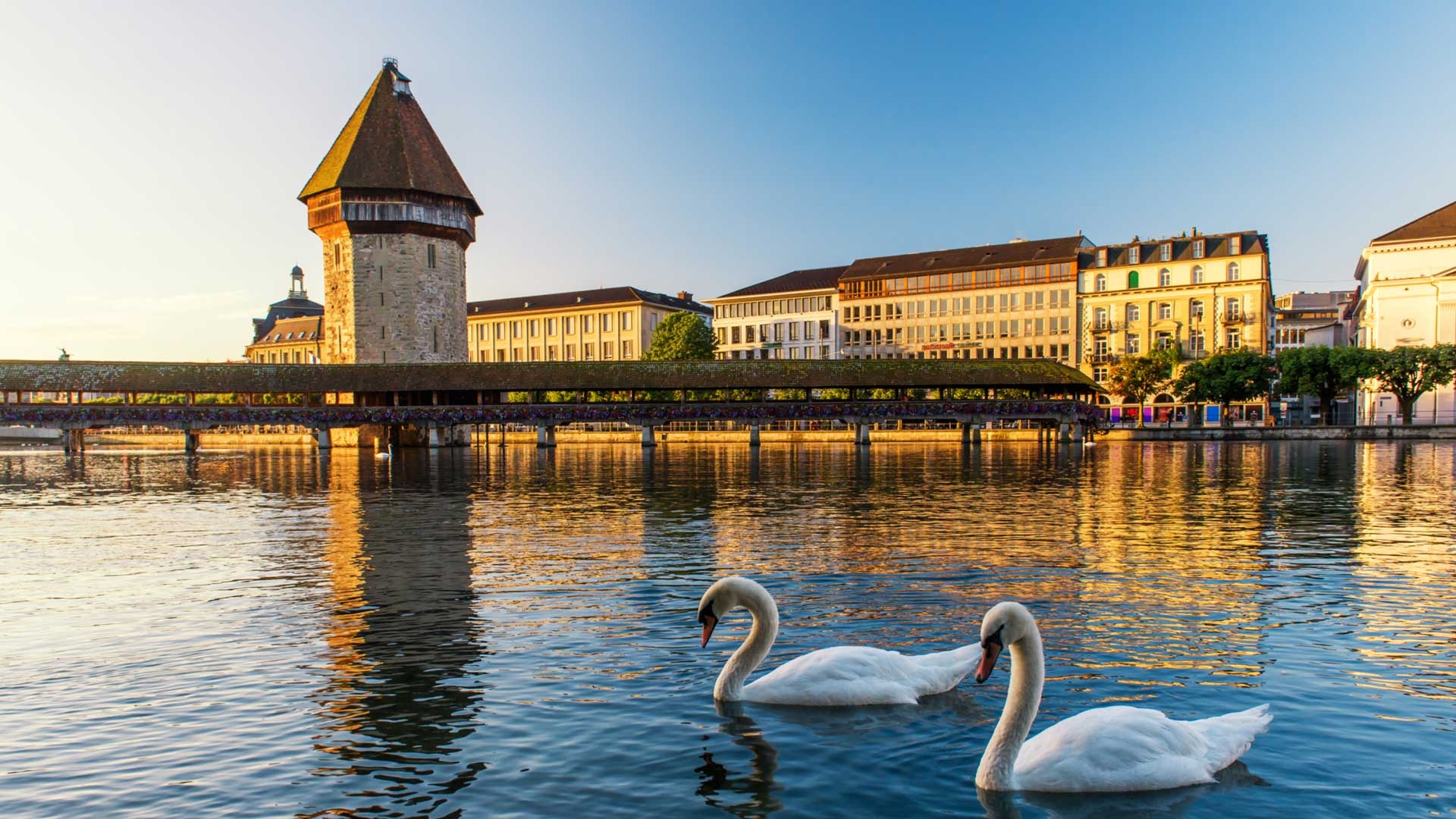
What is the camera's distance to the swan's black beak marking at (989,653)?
6.17 meters

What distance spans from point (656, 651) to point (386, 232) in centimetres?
6659

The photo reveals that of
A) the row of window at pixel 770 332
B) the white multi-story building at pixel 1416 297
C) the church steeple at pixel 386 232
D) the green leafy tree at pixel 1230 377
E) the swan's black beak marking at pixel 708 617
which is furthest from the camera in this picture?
the row of window at pixel 770 332

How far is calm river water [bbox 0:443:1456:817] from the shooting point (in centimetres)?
663

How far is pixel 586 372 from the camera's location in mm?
66875

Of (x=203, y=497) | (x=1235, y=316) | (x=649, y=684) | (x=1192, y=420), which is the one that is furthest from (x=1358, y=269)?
(x=649, y=684)

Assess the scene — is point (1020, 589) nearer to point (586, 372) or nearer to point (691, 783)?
point (691, 783)

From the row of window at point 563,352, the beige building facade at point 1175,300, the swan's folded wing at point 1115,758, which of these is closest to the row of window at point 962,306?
the beige building facade at point 1175,300

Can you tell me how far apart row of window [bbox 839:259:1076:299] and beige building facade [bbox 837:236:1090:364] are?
72 mm

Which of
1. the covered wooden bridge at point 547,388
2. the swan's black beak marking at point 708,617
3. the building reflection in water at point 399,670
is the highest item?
the covered wooden bridge at point 547,388

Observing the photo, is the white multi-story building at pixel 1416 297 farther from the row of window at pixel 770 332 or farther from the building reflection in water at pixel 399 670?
the building reflection in water at pixel 399 670

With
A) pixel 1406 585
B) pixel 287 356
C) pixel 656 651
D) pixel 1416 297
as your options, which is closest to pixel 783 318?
pixel 1416 297

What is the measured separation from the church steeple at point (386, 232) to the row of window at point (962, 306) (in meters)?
43.9

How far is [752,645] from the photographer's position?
826 centimetres

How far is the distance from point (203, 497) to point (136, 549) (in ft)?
42.0
